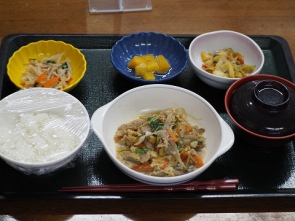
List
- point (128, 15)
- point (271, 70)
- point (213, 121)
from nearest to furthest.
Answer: point (213, 121) → point (271, 70) → point (128, 15)

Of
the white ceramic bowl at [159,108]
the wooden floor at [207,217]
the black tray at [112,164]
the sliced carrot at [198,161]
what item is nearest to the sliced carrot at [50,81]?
the black tray at [112,164]

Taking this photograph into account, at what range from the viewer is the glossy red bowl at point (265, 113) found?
1.60 m

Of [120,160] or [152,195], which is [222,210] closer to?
[152,195]

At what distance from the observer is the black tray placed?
1.54m

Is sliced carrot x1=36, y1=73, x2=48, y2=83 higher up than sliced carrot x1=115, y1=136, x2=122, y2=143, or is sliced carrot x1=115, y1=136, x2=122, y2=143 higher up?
sliced carrot x1=36, y1=73, x2=48, y2=83

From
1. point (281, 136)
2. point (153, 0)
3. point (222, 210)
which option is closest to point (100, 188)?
point (222, 210)

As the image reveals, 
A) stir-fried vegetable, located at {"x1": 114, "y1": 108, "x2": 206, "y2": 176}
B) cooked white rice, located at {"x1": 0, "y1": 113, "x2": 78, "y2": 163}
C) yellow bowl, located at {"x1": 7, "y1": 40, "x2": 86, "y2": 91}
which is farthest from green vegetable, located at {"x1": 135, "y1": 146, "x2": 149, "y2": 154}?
yellow bowl, located at {"x1": 7, "y1": 40, "x2": 86, "y2": 91}

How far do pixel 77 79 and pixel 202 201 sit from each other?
32.2 inches

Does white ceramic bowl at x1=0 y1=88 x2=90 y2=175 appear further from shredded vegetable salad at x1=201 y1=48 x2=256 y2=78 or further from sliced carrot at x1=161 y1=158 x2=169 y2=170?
shredded vegetable salad at x1=201 y1=48 x2=256 y2=78

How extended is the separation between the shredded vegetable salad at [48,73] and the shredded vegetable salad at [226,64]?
2.27 ft

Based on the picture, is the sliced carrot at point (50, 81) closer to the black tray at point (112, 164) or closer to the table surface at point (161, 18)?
the black tray at point (112, 164)

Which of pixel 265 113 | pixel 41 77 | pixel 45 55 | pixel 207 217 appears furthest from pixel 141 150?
pixel 45 55

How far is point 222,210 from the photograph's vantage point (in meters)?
1.55

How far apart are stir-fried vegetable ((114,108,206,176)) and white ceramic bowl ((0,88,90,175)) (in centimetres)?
18
